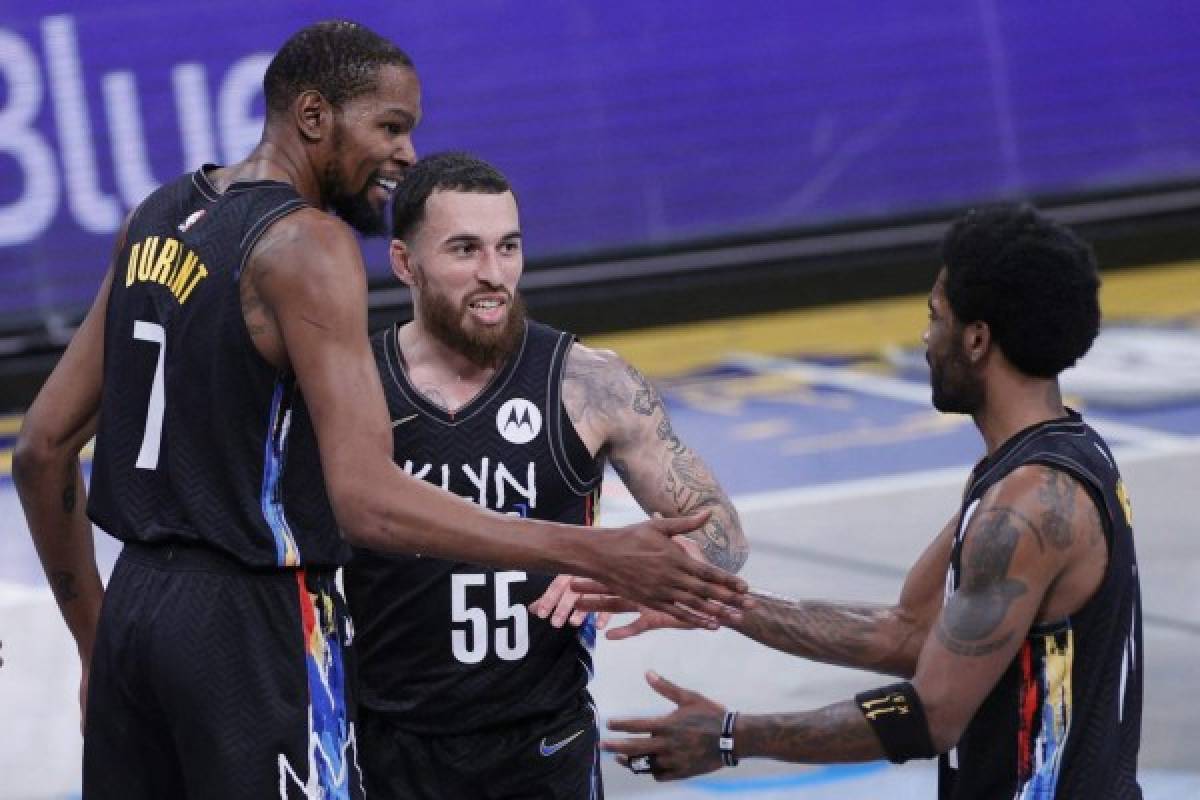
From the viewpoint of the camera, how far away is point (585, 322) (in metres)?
11.9

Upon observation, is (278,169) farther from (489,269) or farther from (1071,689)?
(1071,689)

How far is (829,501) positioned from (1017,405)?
16.9 feet

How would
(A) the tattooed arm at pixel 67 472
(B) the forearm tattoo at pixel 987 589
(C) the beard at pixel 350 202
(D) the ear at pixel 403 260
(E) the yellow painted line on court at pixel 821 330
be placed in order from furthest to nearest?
(E) the yellow painted line on court at pixel 821 330
(D) the ear at pixel 403 260
(A) the tattooed arm at pixel 67 472
(C) the beard at pixel 350 202
(B) the forearm tattoo at pixel 987 589

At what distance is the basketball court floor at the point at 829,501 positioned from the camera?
6477 mm

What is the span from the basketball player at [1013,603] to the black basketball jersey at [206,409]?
29.1 inches

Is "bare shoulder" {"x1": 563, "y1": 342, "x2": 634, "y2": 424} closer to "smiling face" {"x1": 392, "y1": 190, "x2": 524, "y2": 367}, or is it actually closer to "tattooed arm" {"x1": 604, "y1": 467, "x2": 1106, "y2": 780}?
"smiling face" {"x1": 392, "y1": 190, "x2": 524, "y2": 367}

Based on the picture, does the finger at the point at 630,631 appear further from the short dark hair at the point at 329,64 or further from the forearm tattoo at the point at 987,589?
the short dark hair at the point at 329,64

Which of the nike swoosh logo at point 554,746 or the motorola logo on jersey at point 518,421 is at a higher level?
the motorola logo on jersey at point 518,421

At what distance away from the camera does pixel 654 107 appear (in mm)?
11828

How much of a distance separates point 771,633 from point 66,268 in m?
7.44

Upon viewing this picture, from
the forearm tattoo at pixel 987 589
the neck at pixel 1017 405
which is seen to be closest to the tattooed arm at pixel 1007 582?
the forearm tattoo at pixel 987 589

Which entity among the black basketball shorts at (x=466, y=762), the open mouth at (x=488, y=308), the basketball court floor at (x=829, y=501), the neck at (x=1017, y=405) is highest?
the open mouth at (x=488, y=308)

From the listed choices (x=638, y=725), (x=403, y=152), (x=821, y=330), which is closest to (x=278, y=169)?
(x=403, y=152)

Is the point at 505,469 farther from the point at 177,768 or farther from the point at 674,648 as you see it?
the point at 674,648
